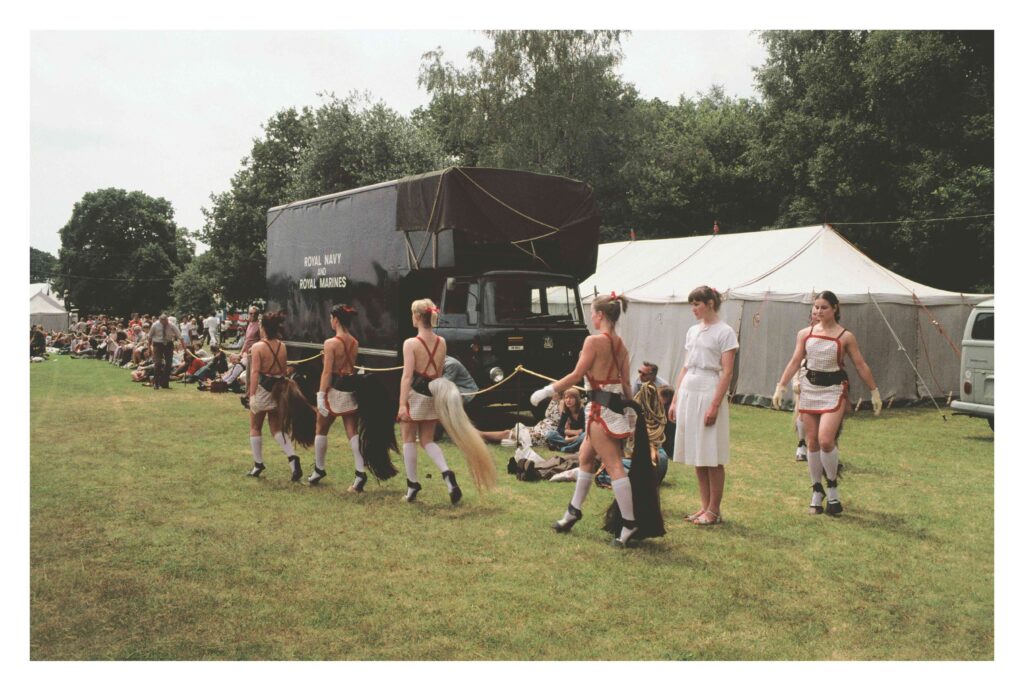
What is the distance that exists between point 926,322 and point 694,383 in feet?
41.0

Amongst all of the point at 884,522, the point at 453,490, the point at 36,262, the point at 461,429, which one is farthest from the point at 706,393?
the point at 36,262

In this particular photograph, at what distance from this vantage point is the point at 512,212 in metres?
12.5

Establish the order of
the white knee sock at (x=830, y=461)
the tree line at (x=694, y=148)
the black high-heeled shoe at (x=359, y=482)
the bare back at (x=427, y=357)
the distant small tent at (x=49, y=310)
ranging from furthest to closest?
1. the distant small tent at (x=49, y=310)
2. the tree line at (x=694, y=148)
3. the black high-heeled shoe at (x=359, y=482)
4. the bare back at (x=427, y=357)
5. the white knee sock at (x=830, y=461)

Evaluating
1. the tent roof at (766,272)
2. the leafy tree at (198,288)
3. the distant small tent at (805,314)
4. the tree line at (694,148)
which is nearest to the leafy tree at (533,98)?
the tree line at (694,148)

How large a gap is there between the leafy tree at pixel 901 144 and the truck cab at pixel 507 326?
12.5 metres

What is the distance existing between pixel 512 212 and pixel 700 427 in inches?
241

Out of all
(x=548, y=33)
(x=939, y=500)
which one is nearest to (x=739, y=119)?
(x=548, y=33)

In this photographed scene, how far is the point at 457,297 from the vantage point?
12.4 metres

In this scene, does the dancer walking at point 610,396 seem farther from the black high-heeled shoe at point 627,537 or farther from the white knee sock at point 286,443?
the white knee sock at point 286,443

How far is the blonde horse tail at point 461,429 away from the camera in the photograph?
26.0 feet

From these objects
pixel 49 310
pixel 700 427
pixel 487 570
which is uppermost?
pixel 49 310

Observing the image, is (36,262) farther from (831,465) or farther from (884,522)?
(884,522)

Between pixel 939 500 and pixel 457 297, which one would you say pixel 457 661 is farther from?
pixel 457 297

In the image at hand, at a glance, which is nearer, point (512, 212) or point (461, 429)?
point (461, 429)
